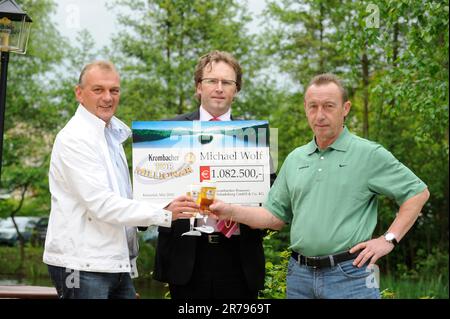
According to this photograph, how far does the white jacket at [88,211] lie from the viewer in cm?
415

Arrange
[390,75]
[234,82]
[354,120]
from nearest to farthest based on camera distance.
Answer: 1. [234,82]
2. [390,75]
3. [354,120]

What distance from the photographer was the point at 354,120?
2220 centimetres

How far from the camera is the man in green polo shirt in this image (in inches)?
160

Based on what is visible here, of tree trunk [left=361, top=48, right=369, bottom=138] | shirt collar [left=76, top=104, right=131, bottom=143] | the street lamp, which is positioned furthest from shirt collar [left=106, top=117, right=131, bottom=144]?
tree trunk [left=361, top=48, right=369, bottom=138]

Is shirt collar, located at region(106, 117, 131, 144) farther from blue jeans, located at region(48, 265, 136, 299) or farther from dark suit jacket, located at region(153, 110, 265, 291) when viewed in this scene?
blue jeans, located at region(48, 265, 136, 299)

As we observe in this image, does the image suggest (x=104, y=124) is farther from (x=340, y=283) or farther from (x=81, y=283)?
(x=340, y=283)

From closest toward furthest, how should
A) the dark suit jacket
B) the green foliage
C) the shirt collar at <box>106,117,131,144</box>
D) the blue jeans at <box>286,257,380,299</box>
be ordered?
the blue jeans at <box>286,257,380,299</box> < the shirt collar at <box>106,117,131,144</box> < the dark suit jacket < the green foliage

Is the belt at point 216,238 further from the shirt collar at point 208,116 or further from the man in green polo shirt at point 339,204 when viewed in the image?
the shirt collar at point 208,116

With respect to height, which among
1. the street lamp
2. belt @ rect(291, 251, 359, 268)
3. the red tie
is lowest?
belt @ rect(291, 251, 359, 268)

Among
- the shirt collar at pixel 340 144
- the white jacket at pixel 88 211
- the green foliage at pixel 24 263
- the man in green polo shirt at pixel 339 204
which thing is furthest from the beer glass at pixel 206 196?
the green foliage at pixel 24 263

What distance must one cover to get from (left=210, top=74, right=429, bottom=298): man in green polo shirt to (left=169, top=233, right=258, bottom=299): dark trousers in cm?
54
